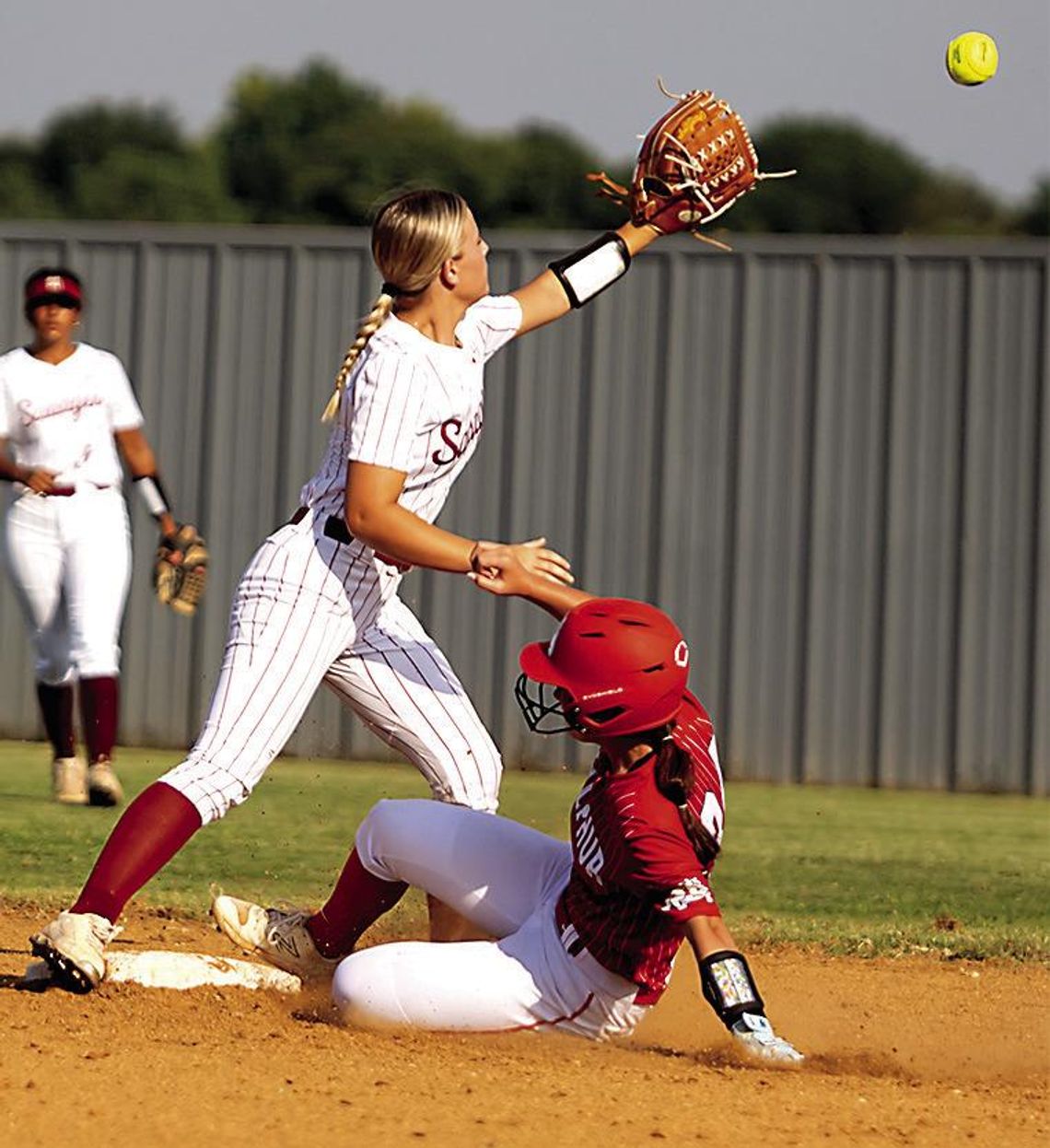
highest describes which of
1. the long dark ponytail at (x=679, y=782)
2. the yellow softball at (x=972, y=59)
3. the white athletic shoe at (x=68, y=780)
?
the yellow softball at (x=972, y=59)

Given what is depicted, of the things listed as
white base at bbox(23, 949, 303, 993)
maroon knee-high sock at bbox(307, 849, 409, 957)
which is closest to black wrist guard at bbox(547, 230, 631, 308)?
maroon knee-high sock at bbox(307, 849, 409, 957)

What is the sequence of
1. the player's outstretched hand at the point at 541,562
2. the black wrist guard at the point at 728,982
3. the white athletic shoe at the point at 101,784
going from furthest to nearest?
1. the white athletic shoe at the point at 101,784
2. the player's outstretched hand at the point at 541,562
3. the black wrist guard at the point at 728,982

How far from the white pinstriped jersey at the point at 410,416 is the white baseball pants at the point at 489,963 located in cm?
77

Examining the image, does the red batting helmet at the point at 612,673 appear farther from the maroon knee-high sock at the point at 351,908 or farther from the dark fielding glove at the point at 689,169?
the dark fielding glove at the point at 689,169

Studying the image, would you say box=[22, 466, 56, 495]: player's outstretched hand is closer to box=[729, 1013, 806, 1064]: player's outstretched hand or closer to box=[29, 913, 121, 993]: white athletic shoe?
box=[29, 913, 121, 993]: white athletic shoe

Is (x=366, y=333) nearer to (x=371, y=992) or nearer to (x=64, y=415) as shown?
(x=371, y=992)

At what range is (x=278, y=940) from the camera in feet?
15.9

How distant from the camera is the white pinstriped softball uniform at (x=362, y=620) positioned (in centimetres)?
442

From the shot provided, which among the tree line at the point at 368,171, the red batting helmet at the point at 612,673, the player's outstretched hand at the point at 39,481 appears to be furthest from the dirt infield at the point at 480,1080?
the tree line at the point at 368,171

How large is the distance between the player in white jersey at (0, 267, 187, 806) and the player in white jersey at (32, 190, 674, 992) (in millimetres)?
3741

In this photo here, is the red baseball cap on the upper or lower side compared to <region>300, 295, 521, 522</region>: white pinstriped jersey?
upper

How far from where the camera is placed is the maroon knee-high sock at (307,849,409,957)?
4.69 m

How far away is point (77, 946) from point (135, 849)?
0.79 feet

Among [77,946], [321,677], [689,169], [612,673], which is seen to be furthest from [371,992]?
[689,169]
